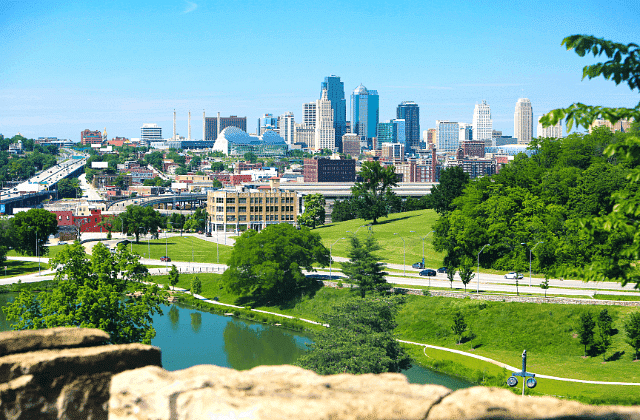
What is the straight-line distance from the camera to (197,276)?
207 feet

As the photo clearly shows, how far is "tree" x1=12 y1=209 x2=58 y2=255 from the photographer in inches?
3173

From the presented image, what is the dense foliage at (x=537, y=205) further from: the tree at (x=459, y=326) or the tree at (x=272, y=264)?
the tree at (x=272, y=264)

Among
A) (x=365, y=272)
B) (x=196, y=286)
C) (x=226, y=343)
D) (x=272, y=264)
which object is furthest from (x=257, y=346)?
(x=196, y=286)

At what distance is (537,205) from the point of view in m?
57.5

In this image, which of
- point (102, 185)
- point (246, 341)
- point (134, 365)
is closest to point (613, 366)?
point (246, 341)

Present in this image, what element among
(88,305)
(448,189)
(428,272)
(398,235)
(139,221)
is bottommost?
(428,272)

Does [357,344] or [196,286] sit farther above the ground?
[357,344]

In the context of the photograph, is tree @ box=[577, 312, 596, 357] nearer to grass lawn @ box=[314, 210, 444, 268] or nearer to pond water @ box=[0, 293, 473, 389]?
pond water @ box=[0, 293, 473, 389]

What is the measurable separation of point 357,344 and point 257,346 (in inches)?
561

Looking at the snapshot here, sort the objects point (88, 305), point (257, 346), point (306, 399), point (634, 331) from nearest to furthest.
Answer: point (306, 399), point (88, 305), point (634, 331), point (257, 346)

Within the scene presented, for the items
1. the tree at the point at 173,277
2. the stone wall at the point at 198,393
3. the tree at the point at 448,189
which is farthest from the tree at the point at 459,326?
the tree at the point at 448,189

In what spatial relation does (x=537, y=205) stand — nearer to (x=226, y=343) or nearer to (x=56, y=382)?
(x=226, y=343)

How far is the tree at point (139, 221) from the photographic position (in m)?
90.8

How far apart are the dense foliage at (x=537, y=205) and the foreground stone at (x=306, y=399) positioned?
4748cm
